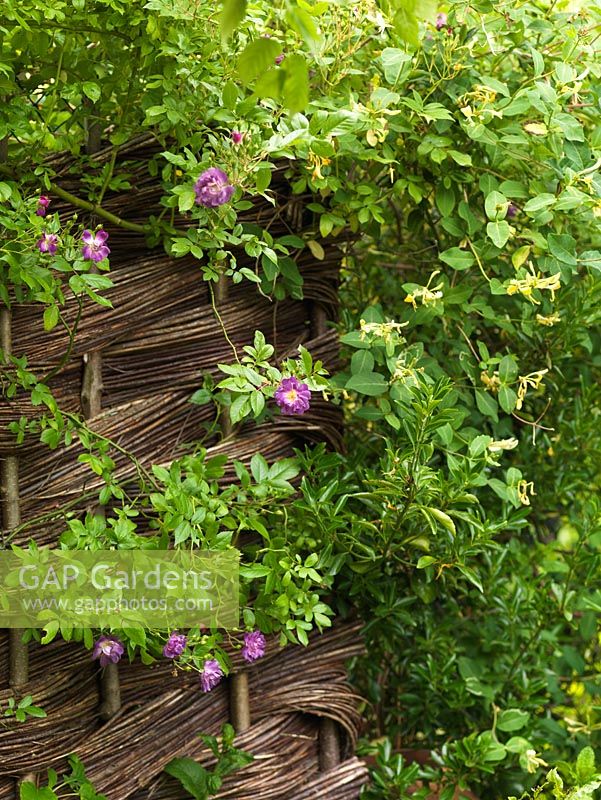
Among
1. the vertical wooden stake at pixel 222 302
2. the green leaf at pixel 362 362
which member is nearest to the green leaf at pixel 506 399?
the green leaf at pixel 362 362

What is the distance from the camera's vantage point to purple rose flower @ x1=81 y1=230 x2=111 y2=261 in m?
1.31

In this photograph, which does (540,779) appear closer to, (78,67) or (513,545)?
(513,545)

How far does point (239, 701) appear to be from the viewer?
1533mm

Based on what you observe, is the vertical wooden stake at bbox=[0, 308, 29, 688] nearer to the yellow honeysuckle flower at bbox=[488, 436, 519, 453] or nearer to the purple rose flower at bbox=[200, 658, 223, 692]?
the purple rose flower at bbox=[200, 658, 223, 692]

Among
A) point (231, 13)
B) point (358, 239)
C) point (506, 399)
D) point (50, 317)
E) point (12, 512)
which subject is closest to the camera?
point (231, 13)

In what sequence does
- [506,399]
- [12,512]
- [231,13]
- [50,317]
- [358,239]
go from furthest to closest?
1. [358,239]
2. [506,399]
3. [12,512]
4. [50,317]
5. [231,13]

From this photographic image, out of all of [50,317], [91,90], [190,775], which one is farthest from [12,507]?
[91,90]

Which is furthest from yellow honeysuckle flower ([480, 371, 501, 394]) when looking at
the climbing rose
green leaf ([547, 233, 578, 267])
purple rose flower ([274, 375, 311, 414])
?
the climbing rose

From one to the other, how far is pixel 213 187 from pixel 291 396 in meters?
0.33

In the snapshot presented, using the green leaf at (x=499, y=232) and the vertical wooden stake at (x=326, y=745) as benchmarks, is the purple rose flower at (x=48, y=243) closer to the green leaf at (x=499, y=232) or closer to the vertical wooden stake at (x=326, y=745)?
the green leaf at (x=499, y=232)

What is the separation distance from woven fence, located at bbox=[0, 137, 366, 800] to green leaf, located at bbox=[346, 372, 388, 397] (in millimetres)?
168

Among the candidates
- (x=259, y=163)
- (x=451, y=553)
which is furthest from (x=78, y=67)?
(x=451, y=553)

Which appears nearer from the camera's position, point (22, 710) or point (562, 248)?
point (22, 710)

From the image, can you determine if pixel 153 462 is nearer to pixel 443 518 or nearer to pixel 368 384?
pixel 368 384
